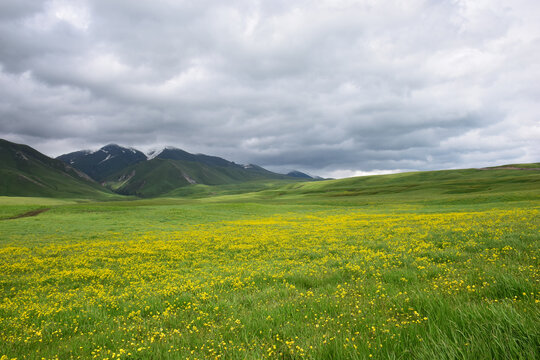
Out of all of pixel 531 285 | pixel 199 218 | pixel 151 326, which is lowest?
pixel 199 218

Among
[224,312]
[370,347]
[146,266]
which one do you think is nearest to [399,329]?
[370,347]

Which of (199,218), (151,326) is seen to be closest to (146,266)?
(151,326)

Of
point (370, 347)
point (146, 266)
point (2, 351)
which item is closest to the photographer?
point (370, 347)

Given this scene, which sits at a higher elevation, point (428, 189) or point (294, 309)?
point (294, 309)

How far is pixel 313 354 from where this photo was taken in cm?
407

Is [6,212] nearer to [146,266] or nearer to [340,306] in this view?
[146,266]

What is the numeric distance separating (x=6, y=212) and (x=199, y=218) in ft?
151

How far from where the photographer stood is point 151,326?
6258mm

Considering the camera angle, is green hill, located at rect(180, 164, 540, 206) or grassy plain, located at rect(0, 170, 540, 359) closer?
grassy plain, located at rect(0, 170, 540, 359)

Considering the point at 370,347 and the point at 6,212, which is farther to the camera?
the point at 6,212

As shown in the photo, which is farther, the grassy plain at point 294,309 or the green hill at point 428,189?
the green hill at point 428,189

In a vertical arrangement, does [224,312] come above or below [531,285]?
below

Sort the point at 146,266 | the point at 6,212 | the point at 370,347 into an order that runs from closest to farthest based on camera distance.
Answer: the point at 370,347 → the point at 146,266 → the point at 6,212

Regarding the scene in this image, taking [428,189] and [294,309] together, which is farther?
[428,189]
